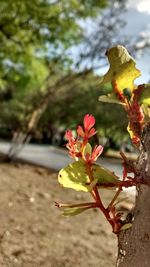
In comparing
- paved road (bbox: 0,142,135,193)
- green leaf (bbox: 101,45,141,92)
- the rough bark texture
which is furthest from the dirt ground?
paved road (bbox: 0,142,135,193)

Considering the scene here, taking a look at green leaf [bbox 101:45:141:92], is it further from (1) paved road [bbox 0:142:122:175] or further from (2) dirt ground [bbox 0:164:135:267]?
(1) paved road [bbox 0:142:122:175]

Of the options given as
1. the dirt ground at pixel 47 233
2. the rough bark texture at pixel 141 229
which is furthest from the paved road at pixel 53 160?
the rough bark texture at pixel 141 229

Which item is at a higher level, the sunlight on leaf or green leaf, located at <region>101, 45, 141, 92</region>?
green leaf, located at <region>101, 45, 141, 92</region>

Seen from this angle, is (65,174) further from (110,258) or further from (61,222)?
(61,222)

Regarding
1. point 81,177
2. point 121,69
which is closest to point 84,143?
point 81,177

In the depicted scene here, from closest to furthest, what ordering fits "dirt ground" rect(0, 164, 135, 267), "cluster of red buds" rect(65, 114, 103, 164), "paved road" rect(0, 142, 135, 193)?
"cluster of red buds" rect(65, 114, 103, 164) < "dirt ground" rect(0, 164, 135, 267) < "paved road" rect(0, 142, 135, 193)

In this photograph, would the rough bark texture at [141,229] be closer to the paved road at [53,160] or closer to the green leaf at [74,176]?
the green leaf at [74,176]
